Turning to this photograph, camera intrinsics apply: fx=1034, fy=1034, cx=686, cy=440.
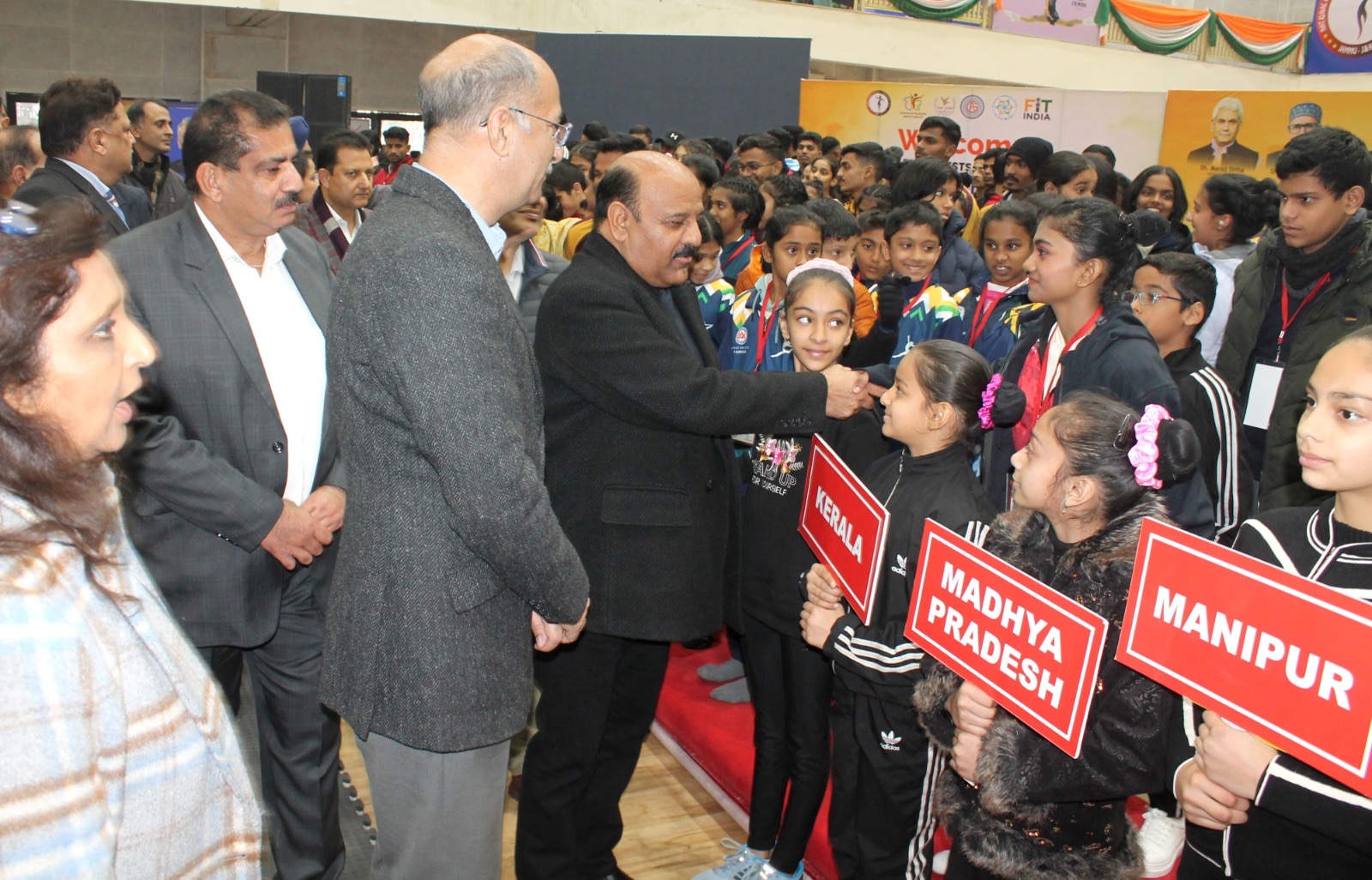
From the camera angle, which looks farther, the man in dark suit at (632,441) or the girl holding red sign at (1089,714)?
the man in dark suit at (632,441)

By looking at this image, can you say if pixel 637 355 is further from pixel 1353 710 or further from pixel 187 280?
pixel 1353 710

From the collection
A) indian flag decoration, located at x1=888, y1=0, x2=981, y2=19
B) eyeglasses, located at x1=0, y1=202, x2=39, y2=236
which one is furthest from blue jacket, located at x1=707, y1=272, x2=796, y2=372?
indian flag decoration, located at x1=888, y1=0, x2=981, y2=19

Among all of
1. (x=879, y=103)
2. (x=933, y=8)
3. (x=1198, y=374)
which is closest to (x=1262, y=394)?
(x=1198, y=374)

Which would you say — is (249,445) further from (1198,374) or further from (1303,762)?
(1198,374)

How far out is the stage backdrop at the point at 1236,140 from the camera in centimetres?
984

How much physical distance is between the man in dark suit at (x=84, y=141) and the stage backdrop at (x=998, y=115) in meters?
7.64

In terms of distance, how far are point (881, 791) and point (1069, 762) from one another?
60 centimetres

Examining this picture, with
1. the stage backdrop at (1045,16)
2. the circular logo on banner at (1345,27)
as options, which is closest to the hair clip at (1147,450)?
the stage backdrop at (1045,16)

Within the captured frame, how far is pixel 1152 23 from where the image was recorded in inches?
675

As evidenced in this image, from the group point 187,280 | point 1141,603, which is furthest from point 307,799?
point 1141,603

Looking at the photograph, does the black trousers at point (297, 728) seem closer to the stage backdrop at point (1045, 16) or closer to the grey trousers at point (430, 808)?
the grey trousers at point (430, 808)

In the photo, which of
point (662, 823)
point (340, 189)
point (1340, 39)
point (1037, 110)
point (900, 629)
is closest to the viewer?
point (900, 629)

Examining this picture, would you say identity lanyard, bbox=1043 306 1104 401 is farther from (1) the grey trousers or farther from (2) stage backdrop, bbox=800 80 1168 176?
(2) stage backdrop, bbox=800 80 1168 176

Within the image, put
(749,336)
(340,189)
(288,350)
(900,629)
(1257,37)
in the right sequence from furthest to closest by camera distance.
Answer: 1. (1257,37)
2. (340,189)
3. (749,336)
4. (288,350)
5. (900,629)
